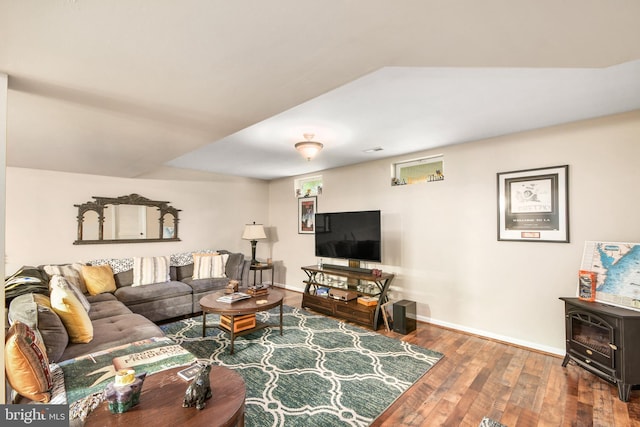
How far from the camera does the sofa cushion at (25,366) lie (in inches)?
55.4

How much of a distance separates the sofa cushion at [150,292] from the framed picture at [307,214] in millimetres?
2399

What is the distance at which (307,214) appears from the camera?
5.77 metres

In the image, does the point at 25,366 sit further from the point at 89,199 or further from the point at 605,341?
the point at 605,341

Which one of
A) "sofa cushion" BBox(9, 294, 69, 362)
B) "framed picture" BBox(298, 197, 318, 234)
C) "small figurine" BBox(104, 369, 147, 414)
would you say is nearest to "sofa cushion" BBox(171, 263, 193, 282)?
"framed picture" BBox(298, 197, 318, 234)

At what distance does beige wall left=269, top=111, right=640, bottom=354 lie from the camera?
273 cm

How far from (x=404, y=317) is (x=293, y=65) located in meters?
3.24

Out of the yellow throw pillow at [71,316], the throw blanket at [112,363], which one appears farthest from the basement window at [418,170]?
the yellow throw pillow at [71,316]

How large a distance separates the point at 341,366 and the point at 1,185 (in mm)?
2745

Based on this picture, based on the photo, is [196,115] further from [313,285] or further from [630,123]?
[630,123]

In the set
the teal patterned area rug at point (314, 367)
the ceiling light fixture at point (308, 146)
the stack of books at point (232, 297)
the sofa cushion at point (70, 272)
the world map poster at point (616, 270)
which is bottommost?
the teal patterned area rug at point (314, 367)

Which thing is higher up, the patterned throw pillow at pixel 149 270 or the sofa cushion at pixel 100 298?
the patterned throw pillow at pixel 149 270

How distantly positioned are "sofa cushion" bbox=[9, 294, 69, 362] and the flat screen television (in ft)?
10.7

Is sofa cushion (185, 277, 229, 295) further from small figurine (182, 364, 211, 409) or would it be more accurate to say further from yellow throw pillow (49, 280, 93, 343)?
small figurine (182, 364, 211, 409)

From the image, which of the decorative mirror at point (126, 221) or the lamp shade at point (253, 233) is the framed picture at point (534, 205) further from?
the decorative mirror at point (126, 221)
